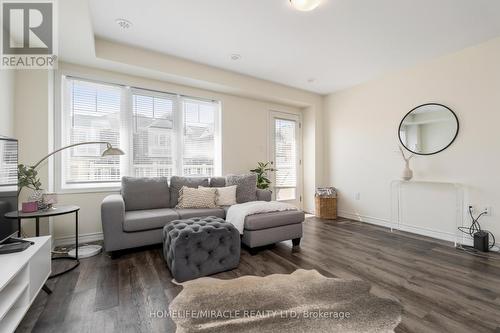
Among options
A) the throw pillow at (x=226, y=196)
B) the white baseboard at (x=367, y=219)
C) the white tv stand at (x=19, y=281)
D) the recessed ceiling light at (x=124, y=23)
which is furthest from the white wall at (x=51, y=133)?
the white baseboard at (x=367, y=219)

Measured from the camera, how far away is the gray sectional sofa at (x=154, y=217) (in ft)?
8.88

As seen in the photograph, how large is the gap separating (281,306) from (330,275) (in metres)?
0.77

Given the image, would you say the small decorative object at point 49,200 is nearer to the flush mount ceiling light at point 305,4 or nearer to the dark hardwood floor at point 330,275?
the dark hardwood floor at point 330,275

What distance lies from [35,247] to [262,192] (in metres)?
2.92

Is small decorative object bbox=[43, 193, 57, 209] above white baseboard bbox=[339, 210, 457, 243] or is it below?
above

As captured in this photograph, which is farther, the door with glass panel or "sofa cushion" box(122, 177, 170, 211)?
the door with glass panel

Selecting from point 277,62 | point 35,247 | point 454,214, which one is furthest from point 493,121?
point 35,247

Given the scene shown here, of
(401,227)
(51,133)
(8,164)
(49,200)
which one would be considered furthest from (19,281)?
(401,227)

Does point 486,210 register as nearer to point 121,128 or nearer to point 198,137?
point 198,137

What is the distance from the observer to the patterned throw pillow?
3426mm

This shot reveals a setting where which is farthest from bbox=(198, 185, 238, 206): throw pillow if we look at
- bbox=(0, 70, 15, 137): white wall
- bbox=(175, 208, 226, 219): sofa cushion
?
bbox=(0, 70, 15, 137): white wall

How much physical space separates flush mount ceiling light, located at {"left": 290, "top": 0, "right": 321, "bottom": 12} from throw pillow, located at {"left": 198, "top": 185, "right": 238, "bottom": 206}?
2.56 meters

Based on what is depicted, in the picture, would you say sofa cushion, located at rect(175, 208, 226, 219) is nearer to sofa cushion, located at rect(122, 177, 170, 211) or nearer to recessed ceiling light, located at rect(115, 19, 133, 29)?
sofa cushion, located at rect(122, 177, 170, 211)

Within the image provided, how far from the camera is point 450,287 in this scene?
6.86 ft
